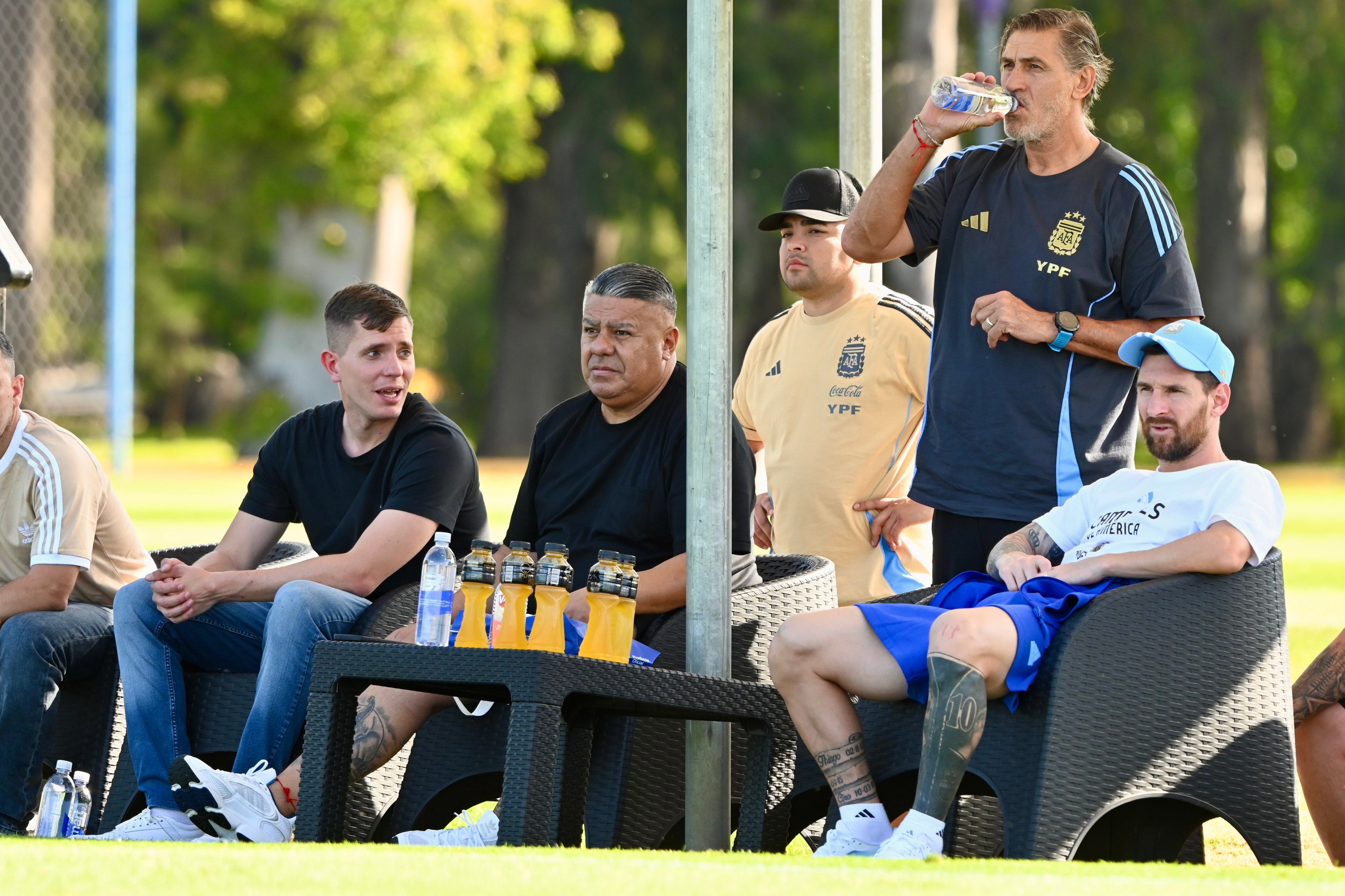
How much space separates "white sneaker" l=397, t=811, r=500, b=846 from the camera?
4.15 meters

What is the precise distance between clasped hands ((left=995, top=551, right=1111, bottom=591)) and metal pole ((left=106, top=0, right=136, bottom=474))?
62.6ft

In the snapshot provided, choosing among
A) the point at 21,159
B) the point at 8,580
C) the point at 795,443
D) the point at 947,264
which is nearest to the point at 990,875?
the point at 947,264

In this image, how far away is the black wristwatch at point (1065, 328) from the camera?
4.41 m

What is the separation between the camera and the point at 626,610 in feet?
13.3

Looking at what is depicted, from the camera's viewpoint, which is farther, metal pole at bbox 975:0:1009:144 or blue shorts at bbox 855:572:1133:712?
→ metal pole at bbox 975:0:1009:144

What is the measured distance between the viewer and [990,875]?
3244 mm

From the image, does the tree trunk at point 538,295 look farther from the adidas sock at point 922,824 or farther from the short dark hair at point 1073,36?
the adidas sock at point 922,824

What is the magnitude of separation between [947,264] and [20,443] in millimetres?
2540

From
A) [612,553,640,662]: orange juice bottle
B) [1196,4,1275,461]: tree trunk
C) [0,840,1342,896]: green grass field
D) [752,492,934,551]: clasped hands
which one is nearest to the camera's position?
[0,840,1342,896]: green grass field

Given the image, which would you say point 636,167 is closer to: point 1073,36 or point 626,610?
point 1073,36

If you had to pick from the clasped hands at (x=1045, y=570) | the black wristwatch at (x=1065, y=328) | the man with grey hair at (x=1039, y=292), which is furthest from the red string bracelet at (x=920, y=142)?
the clasped hands at (x=1045, y=570)

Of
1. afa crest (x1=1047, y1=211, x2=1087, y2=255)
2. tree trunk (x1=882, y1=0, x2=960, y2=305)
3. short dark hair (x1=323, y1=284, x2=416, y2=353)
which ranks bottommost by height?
short dark hair (x1=323, y1=284, x2=416, y2=353)

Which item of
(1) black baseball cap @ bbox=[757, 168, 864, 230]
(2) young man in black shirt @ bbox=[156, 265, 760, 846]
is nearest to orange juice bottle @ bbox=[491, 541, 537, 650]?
(2) young man in black shirt @ bbox=[156, 265, 760, 846]

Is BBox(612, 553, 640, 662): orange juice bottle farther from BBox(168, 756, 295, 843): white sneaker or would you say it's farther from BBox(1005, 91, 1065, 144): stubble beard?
BBox(1005, 91, 1065, 144): stubble beard
